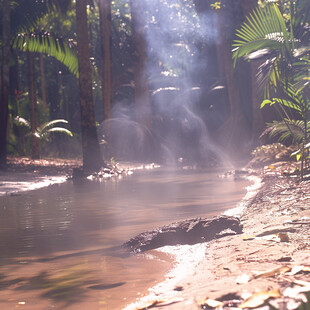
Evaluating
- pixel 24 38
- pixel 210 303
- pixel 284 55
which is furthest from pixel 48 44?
pixel 210 303

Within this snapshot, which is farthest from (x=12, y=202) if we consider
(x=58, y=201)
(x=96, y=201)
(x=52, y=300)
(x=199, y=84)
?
(x=199, y=84)

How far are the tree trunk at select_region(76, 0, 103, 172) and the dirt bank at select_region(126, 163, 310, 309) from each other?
10517 millimetres

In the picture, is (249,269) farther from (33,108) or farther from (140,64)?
(140,64)

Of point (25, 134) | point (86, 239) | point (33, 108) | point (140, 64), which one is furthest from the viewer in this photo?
point (140, 64)

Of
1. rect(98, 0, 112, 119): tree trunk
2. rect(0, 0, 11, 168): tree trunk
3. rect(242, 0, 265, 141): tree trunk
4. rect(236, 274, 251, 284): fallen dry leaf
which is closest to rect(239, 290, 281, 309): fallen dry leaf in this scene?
rect(236, 274, 251, 284): fallen dry leaf

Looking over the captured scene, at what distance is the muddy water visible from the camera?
4.09 m

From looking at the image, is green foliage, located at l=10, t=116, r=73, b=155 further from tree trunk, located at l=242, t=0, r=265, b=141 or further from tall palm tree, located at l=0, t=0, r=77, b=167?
tree trunk, located at l=242, t=0, r=265, b=141

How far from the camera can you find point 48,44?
1681 centimetres

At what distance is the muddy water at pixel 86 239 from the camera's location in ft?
13.4

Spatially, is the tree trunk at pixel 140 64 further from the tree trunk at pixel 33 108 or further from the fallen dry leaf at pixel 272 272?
the fallen dry leaf at pixel 272 272

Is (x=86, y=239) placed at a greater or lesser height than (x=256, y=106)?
lesser

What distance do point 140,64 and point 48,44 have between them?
7509mm

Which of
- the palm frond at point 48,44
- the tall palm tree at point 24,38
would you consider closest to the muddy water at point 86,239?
the tall palm tree at point 24,38

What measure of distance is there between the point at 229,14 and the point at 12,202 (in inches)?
618
